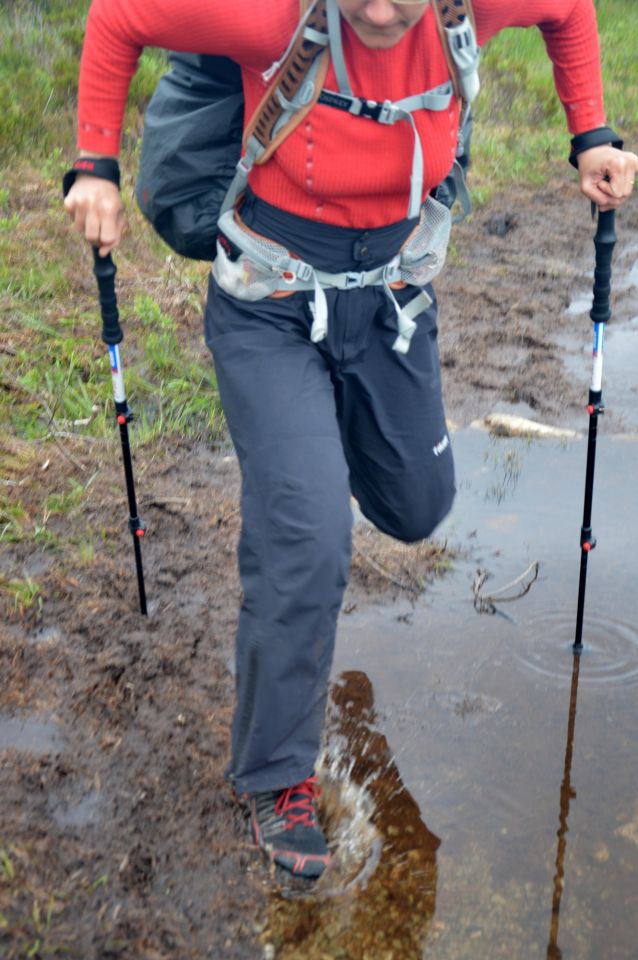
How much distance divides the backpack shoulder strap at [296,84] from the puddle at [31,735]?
194 centimetres

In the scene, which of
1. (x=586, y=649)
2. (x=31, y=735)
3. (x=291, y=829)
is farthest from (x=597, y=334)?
(x=31, y=735)

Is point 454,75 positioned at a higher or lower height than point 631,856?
higher

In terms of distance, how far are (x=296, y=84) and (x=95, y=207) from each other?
645mm

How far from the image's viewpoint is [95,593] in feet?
14.4

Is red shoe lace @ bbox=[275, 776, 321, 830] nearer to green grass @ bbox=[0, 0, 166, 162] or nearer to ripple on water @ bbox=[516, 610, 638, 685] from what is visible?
ripple on water @ bbox=[516, 610, 638, 685]

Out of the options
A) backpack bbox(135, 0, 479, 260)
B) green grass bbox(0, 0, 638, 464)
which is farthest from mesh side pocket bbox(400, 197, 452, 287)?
green grass bbox(0, 0, 638, 464)

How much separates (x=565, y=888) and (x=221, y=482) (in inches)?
107

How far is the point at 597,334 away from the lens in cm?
392

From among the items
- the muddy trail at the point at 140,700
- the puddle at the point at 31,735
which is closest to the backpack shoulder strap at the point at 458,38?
the muddy trail at the point at 140,700

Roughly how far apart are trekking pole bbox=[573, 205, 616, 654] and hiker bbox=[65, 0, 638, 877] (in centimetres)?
25

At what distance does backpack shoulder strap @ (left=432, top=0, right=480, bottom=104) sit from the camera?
2932 millimetres

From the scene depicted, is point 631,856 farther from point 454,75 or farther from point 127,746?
point 454,75

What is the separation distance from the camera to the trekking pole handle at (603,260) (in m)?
3.73

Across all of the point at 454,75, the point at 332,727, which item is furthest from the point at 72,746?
the point at 454,75
